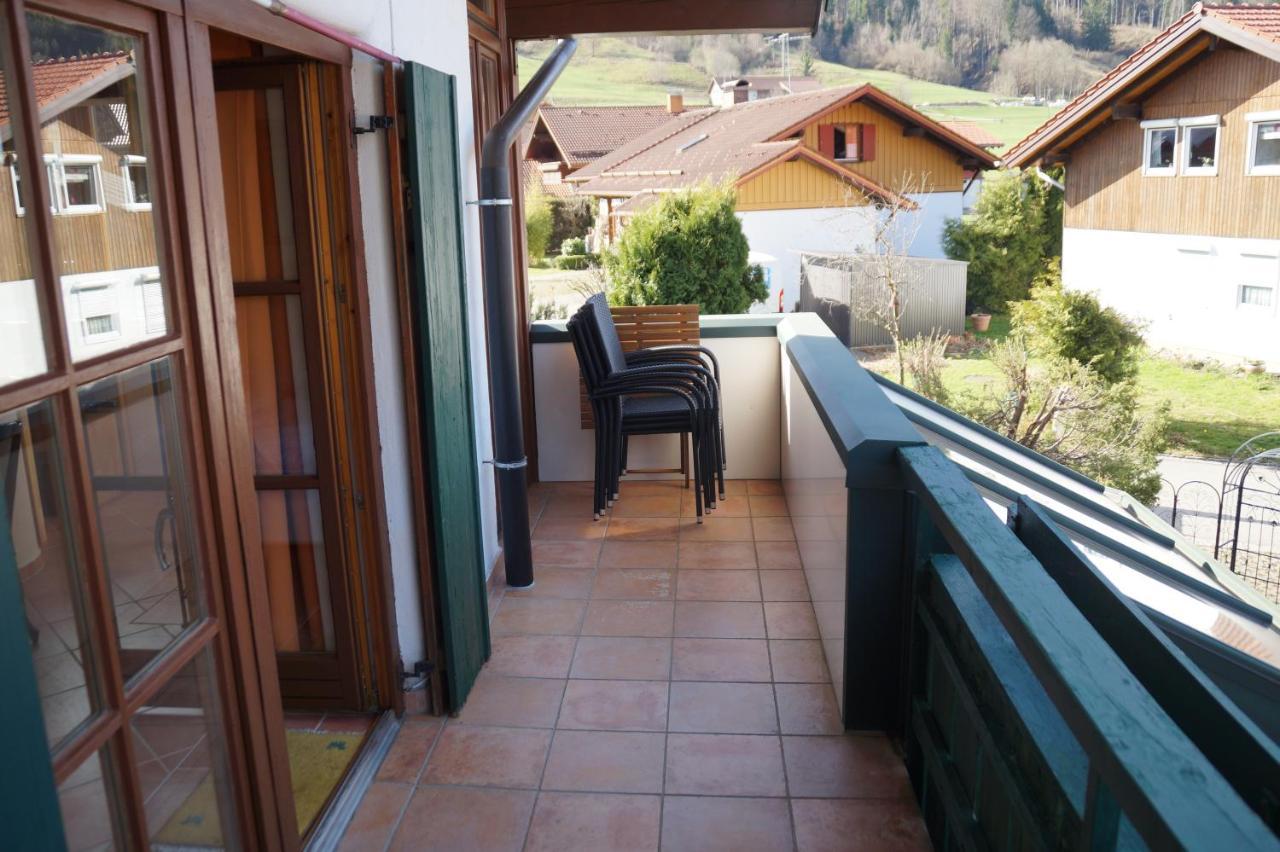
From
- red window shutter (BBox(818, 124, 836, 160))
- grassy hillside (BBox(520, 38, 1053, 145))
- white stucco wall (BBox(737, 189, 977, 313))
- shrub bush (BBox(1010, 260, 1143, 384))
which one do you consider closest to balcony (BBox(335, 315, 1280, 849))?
shrub bush (BBox(1010, 260, 1143, 384))

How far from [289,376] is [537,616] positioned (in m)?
1.43

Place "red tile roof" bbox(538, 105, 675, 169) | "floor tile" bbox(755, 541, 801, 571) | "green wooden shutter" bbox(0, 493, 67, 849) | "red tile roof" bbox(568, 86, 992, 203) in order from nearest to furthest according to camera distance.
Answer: "green wooden shutter" bbox(0, 493, 67, 849) → "floor tile" bbox(755, 541, 801, 571) → "red tile roof" bbox(568, 86, 992, 203) → "red tile roof" bbox(538, 105, 675, 169)

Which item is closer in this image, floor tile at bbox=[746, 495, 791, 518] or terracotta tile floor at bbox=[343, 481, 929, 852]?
terracotta tile floor at bbox=[343, 481, 929, 852]

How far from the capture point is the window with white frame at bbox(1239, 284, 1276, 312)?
1561 cm

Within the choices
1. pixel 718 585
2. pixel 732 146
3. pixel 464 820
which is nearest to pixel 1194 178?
pixel 732 146

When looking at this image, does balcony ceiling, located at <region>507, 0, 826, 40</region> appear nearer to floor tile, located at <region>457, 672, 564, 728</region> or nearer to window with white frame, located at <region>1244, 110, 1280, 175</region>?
floor tile, located at <region>457, 672, 564, 728</region>

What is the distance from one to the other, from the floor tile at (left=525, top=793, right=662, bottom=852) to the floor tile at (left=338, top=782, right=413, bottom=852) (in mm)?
347

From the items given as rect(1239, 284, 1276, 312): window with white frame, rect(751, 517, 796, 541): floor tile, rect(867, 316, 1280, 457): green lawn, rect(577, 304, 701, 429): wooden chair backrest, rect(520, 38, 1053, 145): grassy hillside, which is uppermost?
rect(520, 38, 1053, 145): grassy hillside

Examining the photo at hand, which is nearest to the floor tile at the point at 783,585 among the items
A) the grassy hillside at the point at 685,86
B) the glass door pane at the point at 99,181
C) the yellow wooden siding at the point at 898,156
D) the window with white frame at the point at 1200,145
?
the glass door pane at the point at 99,181

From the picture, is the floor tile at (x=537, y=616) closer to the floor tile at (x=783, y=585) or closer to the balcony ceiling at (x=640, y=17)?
the floor tile at (x=783, y=585)

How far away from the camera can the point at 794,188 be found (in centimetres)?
2111

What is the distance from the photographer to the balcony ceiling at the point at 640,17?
17.2 feet

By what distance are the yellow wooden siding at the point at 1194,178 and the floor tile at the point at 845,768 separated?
15368 millimetres

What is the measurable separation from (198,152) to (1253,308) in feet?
56.4
